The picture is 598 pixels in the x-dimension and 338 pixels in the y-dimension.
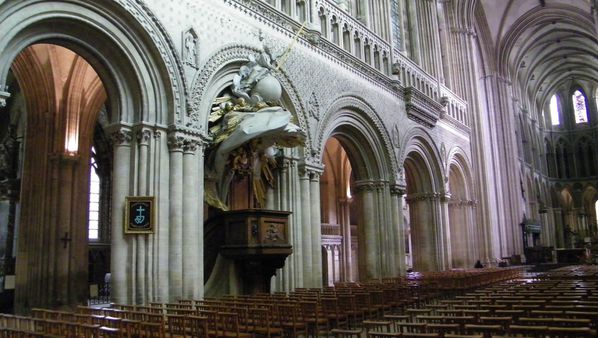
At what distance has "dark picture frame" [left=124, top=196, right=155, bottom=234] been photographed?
11156 mm

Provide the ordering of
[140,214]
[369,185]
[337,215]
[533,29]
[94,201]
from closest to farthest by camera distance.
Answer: [140,214], [369,185], [94,201], [337,215], [533,29]

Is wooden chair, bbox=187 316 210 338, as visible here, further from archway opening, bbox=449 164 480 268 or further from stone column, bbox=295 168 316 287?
archway opening, bbox=449 164 480 268

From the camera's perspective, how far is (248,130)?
1282cm

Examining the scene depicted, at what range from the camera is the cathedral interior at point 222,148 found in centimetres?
1155

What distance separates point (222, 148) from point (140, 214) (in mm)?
2998

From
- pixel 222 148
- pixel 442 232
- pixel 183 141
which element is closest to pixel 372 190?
pixel 442 232

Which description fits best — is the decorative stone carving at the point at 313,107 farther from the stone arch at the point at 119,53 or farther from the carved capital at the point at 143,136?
the carved capital at the point at 143,136

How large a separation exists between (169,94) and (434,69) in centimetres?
1907

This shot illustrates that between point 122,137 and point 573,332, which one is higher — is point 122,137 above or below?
above

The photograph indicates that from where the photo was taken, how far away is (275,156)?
15.4m

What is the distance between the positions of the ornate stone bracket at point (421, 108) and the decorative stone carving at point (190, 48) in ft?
42.2

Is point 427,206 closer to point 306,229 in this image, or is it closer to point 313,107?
point 313,107

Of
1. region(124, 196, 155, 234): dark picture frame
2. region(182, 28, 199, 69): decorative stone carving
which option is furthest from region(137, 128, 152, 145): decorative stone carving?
region(182, 28, 199, 69): decorative stone carving

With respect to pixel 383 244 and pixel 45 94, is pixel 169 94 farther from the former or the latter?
pixel 383 244
